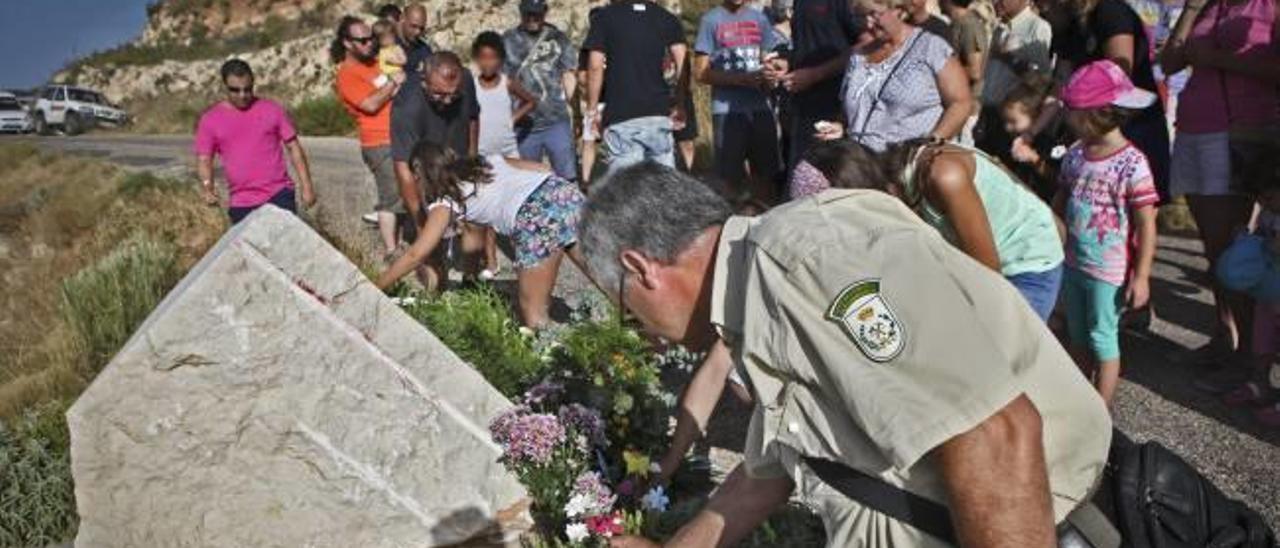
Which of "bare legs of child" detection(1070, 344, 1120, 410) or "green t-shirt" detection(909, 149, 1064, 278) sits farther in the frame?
"bare legs of child" detection(1070, 344, 1120, 410)

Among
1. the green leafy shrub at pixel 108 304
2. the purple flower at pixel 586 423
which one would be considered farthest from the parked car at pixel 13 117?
the purple flower at pixel 586 423

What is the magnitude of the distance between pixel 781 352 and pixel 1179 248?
217 inches

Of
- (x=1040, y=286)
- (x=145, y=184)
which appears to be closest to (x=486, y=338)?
(x=1040, y=286)

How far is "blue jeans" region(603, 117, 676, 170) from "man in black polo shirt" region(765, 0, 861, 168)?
3.29 ft

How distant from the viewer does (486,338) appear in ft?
12.7

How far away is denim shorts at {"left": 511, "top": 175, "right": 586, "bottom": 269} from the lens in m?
4.52

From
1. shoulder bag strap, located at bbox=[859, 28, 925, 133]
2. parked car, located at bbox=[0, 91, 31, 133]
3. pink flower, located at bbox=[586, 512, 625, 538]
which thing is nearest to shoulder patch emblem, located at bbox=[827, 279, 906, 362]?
pink flower, located at bbox=[586, 512, 625, 538]

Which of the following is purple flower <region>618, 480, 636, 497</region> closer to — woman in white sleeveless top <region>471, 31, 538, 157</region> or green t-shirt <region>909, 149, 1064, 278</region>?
green t-shirt <region>909, 149, 1064, 278</region>

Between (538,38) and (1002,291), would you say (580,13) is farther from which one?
(1002,291)

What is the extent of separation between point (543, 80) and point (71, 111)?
98.2ft

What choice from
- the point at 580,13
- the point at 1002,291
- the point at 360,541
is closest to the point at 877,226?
the point at 1002,291

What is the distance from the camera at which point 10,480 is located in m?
4.36

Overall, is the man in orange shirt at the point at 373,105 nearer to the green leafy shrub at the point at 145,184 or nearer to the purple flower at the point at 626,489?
the purple flower at the point at 626,489

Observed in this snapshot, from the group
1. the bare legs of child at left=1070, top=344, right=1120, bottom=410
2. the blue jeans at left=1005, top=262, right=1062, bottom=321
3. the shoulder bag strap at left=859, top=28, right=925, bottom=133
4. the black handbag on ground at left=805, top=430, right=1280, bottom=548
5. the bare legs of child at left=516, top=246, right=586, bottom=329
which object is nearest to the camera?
the black handbag on ground at left=805, top=430, right=1280, bottom=548
